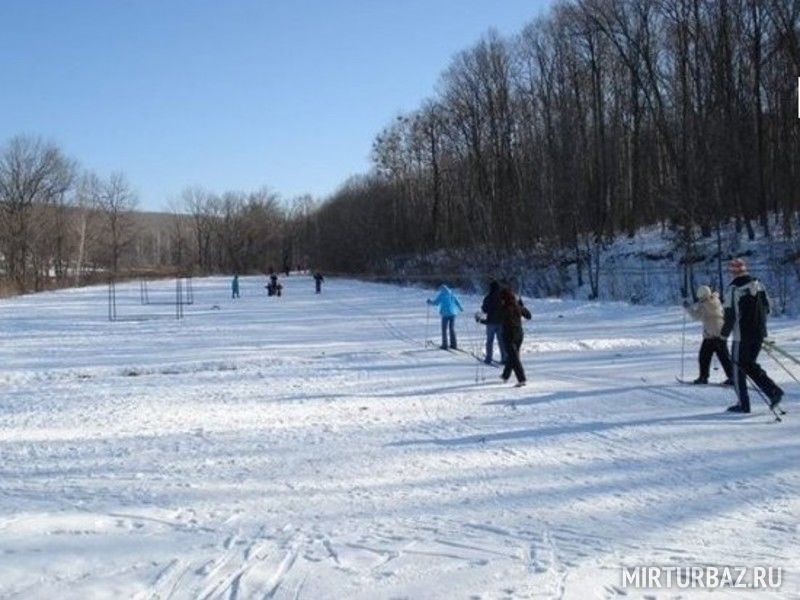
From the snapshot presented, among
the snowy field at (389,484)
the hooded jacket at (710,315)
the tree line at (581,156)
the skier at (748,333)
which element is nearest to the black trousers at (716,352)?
the hooded jacket at (710,315)

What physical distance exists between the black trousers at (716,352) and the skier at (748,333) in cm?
200

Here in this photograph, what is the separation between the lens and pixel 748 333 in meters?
9.84

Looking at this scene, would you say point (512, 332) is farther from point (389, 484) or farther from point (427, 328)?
point (427, 328)

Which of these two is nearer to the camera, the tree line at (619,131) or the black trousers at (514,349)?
the black trousers at (514,349)

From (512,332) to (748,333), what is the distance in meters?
4.30

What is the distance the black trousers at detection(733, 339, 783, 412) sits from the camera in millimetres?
9734

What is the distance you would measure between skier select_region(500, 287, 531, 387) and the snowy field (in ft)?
1.26

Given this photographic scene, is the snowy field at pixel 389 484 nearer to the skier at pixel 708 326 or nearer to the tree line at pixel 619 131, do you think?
the skier at pixel 708 326

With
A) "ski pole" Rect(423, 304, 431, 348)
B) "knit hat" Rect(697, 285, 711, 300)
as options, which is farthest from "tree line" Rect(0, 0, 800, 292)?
"knit hat" Rect(697, 285, 711, 300)

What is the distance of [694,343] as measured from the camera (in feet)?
65.1

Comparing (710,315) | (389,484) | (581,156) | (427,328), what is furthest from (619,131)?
(389,484)

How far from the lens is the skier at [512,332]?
13.2 meters

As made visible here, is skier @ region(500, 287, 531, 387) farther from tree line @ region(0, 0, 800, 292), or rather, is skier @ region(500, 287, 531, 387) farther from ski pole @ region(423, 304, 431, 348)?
tree line @ region(0, 0, 800, 292)

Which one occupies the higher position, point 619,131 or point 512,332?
point 619,131
